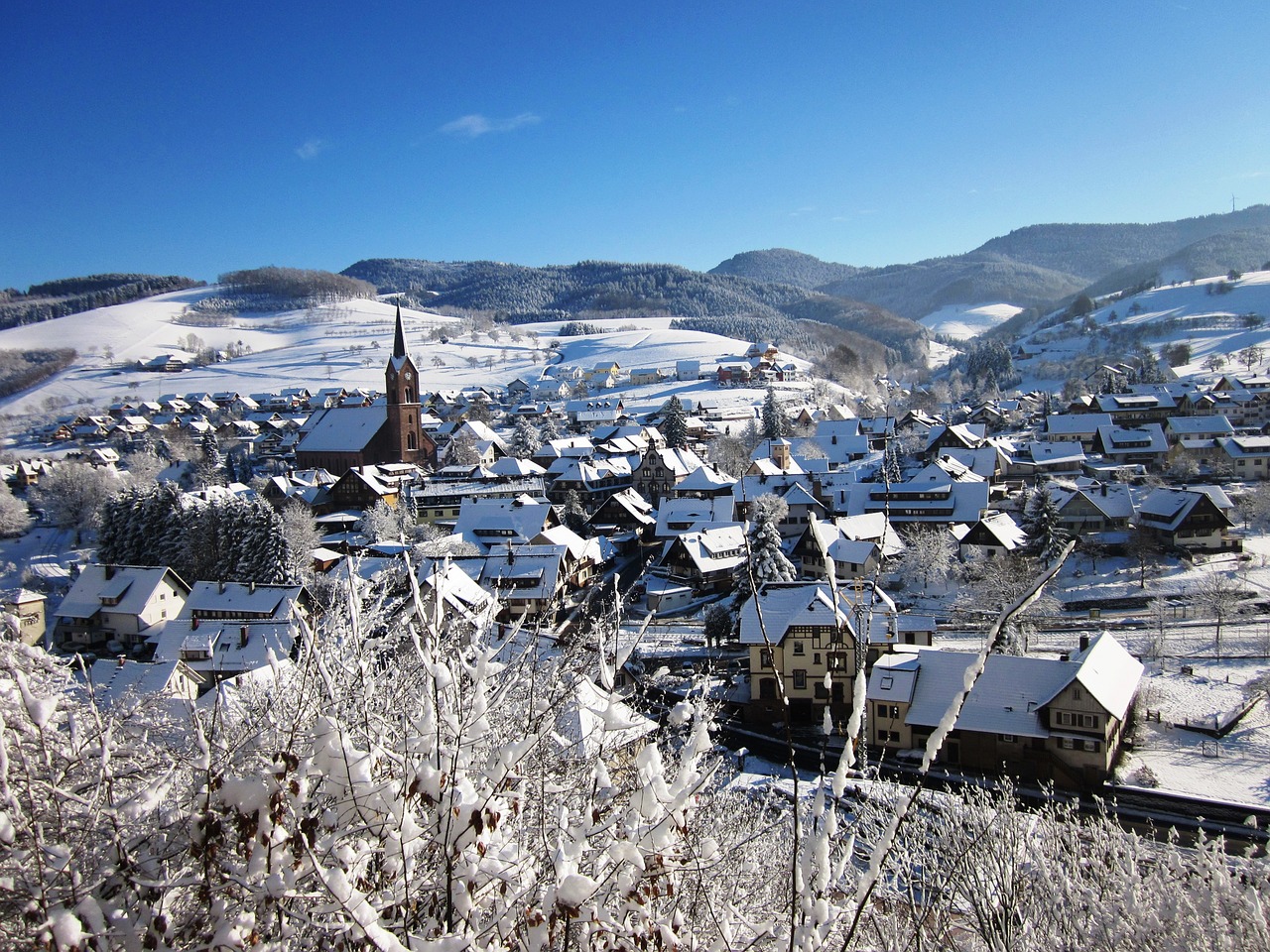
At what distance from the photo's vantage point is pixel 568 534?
2872cm

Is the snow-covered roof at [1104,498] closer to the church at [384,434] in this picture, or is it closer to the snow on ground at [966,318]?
the church at [384,434]

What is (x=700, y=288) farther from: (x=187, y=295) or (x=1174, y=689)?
(x=1174, y=689)

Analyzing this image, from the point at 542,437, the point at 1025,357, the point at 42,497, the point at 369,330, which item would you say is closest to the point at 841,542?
the point at 542,437

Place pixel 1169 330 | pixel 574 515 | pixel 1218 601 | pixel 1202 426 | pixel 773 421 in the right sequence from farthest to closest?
pixel 1169 330
pixel 773 421
pixel 1202 426
pixel 574 515
pixel 1218 601

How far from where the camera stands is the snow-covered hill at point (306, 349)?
3661 inches

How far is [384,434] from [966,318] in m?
158

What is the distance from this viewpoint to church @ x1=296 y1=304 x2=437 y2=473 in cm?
4700

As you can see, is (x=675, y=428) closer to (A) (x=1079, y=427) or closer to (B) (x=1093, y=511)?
(A) (x=1079, y=427)

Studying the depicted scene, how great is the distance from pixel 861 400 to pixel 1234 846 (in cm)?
6836

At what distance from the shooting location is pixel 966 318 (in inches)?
6796

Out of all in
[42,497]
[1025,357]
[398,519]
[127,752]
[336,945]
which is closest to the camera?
[336,945]

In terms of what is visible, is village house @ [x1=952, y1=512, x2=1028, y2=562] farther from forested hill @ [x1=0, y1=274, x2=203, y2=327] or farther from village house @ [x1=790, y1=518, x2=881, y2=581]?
forested hill @ [x1=0, y1=274, x2=203, y2=327]

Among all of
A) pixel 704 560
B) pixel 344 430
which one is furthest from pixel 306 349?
pixel 704 560

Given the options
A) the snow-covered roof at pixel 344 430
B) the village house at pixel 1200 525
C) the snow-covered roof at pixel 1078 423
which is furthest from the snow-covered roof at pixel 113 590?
the snow-covered roof at pixel 1078 423
